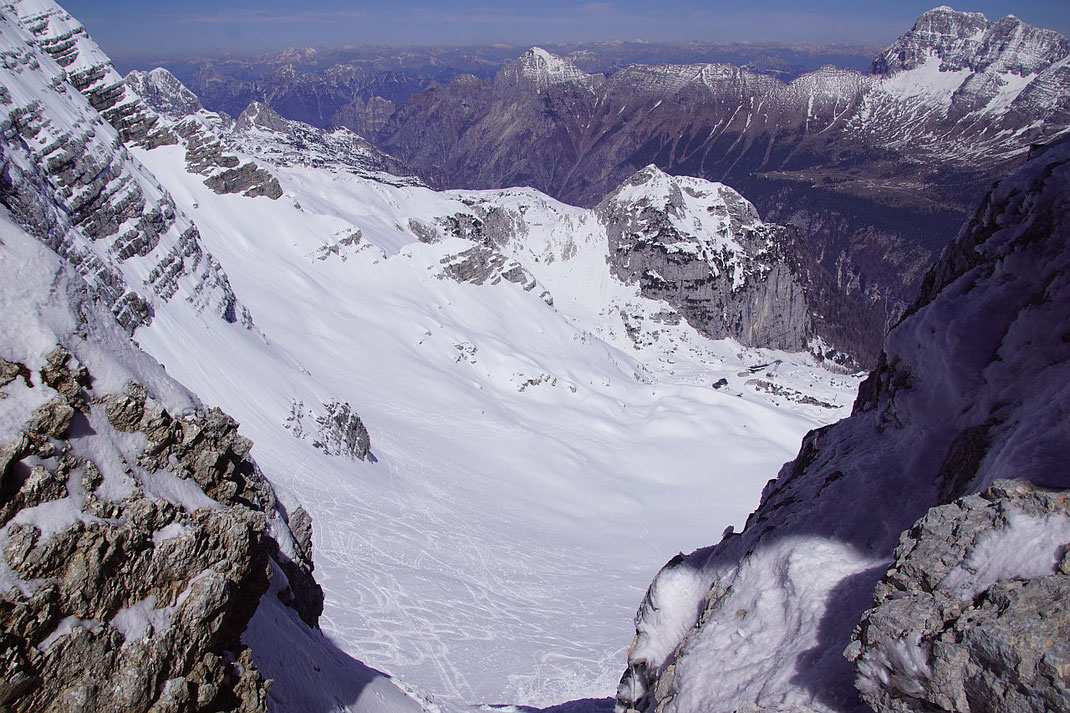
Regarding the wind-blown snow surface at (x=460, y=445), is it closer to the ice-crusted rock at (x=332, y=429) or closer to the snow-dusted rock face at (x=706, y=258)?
the ice-crusted rock at (x=332, y=429)

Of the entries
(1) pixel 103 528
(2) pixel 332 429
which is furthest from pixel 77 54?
(1) pixel 103 528

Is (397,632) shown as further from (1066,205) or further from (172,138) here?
(172,138)

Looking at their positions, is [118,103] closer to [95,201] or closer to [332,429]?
[95,201]

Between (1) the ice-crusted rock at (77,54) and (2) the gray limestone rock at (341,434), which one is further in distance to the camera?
(1) the ice-crusted rock at (77,54)

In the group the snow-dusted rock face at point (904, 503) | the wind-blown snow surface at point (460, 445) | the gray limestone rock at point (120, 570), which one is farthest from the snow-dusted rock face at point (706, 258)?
the gray limestone rock at point (120, 570)

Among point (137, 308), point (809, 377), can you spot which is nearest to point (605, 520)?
point (137, 308)

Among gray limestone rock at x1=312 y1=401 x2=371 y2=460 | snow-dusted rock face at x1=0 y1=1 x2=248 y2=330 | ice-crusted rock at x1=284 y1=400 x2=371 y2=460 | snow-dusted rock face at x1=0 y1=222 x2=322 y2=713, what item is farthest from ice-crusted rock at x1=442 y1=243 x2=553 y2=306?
snow-dusted rock face at x1=0 y1=222 x2=322 y2=713
